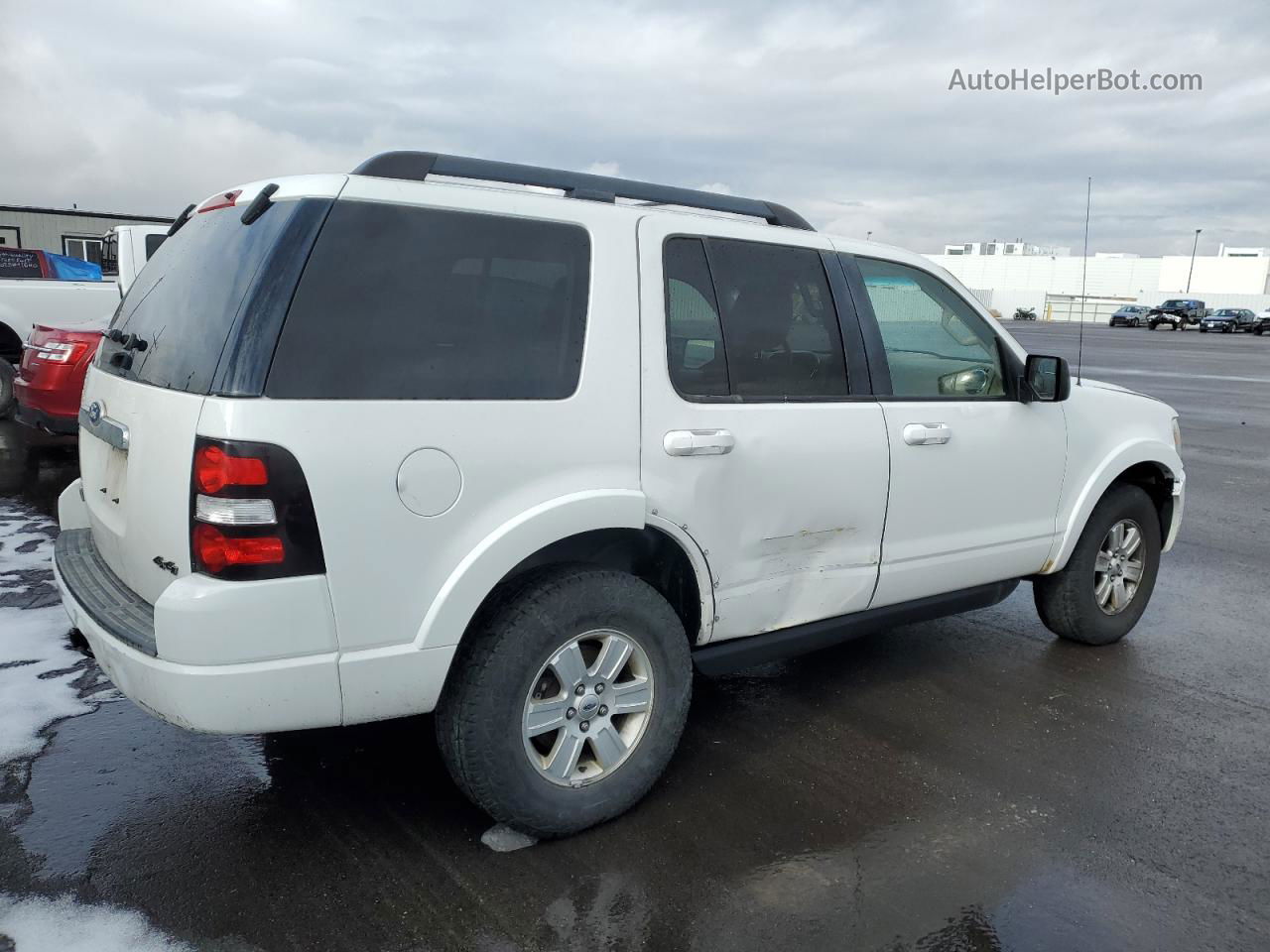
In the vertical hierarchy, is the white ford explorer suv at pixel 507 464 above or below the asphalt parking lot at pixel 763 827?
above

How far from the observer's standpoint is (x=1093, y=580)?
4789 millimetres

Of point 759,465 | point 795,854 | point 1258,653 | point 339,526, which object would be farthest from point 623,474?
point 1258,653

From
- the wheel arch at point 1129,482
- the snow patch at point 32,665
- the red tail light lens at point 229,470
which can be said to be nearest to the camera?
the red tail light lens at point 229,470

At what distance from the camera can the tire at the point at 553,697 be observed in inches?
110

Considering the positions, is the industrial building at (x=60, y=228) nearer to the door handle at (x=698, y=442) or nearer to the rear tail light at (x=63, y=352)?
the rear tail light at (x=63, y=352)

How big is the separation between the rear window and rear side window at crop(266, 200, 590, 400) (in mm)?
59

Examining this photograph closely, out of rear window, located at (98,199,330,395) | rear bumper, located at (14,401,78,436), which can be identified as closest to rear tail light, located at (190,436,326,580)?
rear window, located at (98,199,330,395)

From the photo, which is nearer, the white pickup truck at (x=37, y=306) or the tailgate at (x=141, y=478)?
the tailgate at (x=141, y=478)

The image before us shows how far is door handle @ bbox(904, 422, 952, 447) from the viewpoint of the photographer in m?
3.75

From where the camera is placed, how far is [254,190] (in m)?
2.90

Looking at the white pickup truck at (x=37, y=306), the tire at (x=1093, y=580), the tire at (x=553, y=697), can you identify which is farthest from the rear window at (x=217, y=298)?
the white pickup truck at (x=37, y=306)

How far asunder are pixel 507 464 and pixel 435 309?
469 millimetres

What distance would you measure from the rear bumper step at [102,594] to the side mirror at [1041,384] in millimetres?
3387

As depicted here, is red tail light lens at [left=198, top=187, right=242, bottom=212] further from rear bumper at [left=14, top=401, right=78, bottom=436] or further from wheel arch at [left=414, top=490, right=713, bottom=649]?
rear bumper at [left=14, top=401, right=78, bottom=436]
